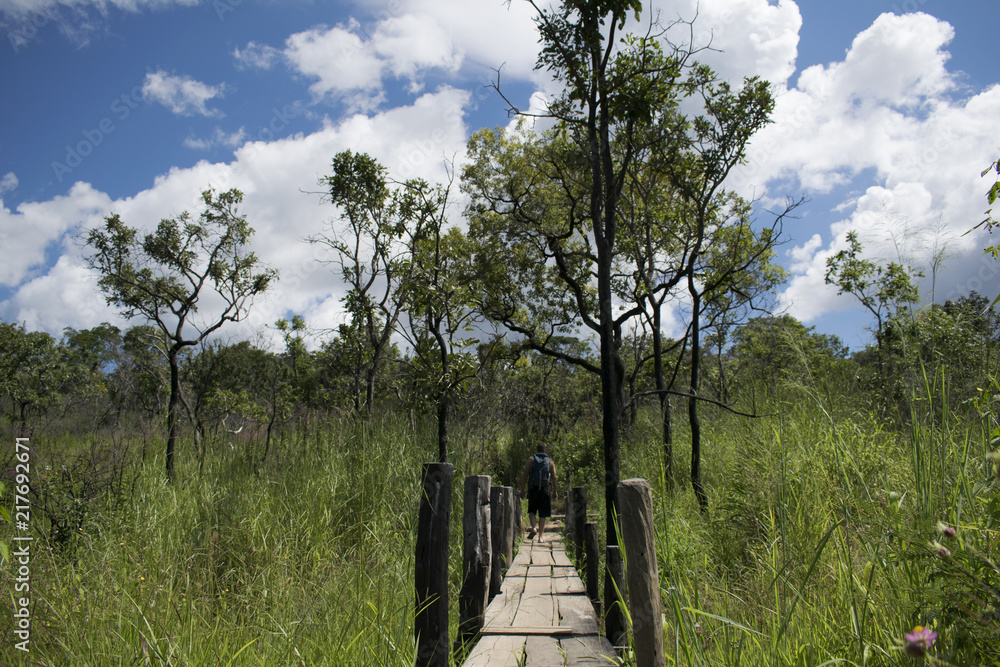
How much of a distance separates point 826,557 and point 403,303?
1042cm

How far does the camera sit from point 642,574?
7.72 feet

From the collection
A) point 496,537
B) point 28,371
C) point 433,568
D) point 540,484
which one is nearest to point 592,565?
point 496,537

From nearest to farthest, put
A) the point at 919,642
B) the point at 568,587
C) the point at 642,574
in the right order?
the point at 919,642, the point at 642,574, the point at 568,587

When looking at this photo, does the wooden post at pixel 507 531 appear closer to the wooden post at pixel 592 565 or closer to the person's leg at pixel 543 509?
the wooden post at pixel 592 565

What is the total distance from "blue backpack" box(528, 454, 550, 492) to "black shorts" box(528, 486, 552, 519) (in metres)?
0.08

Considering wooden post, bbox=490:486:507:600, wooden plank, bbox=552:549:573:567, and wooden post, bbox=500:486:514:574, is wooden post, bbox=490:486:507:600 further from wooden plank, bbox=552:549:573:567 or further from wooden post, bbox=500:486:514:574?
wooden plank, bbox=552:549:573:567

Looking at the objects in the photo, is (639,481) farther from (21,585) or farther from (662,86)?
(662,86)

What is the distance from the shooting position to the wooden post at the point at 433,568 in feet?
9.98

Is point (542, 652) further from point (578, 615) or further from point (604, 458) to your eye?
point (604, 458)

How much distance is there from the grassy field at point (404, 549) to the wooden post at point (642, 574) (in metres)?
0.12

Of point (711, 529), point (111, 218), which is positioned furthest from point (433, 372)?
point (111, 218)

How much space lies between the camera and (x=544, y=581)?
17.3ft

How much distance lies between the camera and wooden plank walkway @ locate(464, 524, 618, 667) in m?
3.37

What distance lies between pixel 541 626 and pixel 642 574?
77.4 inches
